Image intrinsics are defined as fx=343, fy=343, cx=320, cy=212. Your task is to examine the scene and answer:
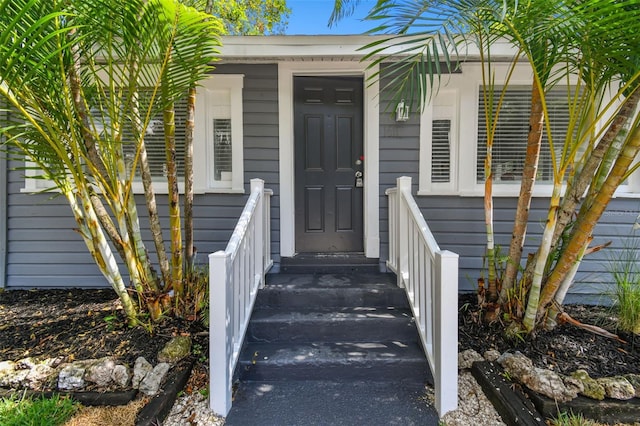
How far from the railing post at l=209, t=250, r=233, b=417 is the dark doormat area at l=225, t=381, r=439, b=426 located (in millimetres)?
127

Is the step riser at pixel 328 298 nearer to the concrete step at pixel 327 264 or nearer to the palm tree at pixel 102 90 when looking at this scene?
the concrete step at pixel 327 264

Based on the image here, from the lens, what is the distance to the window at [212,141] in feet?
11.4

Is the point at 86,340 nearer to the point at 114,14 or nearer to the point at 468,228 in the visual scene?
the point at 114,14

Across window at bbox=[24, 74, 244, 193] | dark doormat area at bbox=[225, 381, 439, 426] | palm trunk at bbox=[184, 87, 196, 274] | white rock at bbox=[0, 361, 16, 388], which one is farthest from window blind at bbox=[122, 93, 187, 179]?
dark doormat area at bbox=[225, 381, 439, 426]

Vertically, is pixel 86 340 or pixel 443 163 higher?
pixel 443 163

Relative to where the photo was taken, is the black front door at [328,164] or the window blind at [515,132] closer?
the window blind at [515,132]

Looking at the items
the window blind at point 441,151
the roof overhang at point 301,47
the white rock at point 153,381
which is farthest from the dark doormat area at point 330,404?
the roof overhang at point 301,47

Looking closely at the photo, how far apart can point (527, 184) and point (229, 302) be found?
A: 2.16 m

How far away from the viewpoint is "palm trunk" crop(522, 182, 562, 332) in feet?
7.16

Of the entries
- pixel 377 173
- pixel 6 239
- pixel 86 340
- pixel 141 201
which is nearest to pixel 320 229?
pixel 377 173

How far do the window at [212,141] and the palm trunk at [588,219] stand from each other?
275 cm

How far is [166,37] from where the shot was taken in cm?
203

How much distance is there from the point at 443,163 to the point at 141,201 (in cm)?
315

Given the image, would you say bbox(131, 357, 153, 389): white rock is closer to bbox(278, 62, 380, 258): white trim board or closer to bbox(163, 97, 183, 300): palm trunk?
bbox(163, 97, 183, 300): palm trunk
